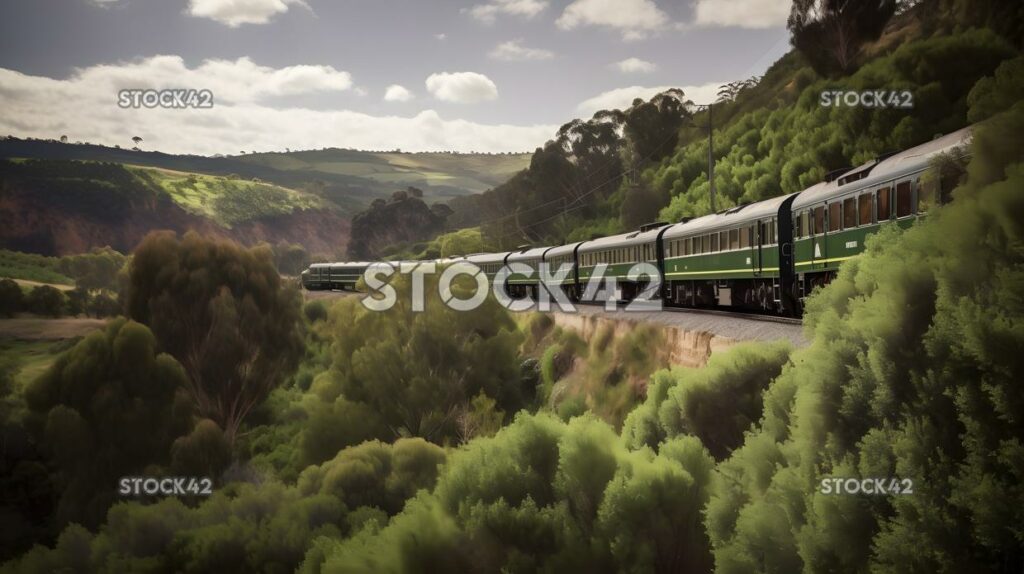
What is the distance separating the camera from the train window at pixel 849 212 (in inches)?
642

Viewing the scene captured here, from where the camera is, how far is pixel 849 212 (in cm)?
1661

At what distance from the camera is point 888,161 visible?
1555cm

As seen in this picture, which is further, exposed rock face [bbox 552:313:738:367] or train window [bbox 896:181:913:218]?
exposed rock face [bbox 552:313:738:367]

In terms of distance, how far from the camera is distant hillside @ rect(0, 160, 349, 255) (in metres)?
146

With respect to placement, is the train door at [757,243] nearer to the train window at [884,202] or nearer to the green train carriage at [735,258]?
the green train carriage at [735,258]

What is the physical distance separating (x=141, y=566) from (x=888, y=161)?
20945 mm

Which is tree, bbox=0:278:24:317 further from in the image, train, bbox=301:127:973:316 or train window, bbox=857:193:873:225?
train window, bbox=857:193:873:225

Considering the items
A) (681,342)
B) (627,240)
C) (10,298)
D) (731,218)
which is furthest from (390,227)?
(681,342)

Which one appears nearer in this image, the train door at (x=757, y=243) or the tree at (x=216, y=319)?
the train door at (x=757, y=243)

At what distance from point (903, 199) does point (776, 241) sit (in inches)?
268

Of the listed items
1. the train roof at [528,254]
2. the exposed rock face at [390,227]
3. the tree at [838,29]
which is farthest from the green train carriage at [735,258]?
the exposed rock face at [390,227]

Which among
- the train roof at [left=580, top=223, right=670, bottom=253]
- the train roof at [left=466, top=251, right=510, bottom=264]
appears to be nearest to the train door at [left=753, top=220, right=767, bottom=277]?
the train roof at [left=580, top=223, right=670, bottom=253]

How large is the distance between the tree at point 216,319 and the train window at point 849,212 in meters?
37.3

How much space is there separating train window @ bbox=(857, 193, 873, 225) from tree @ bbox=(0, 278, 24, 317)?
88185 millimetres
